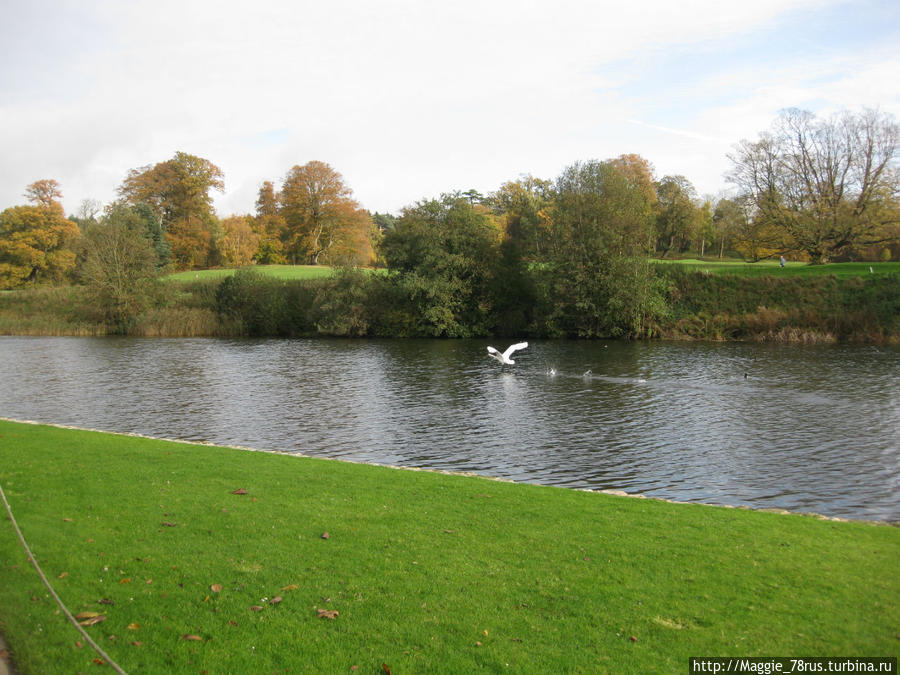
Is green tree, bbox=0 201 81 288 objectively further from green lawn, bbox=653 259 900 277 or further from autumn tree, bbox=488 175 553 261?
green lawn, bbox=653 259 900 277

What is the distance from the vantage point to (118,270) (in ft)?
190

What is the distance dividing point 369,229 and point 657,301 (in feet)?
187

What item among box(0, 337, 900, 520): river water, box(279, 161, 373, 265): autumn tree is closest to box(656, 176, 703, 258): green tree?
box(0, 337, 900, 520): river water

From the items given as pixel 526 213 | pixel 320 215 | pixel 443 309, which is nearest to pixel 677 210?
pixel 526 213

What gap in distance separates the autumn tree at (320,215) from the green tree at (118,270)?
93.6 ft

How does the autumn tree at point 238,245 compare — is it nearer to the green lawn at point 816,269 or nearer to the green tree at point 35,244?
the green tree at point 35,244

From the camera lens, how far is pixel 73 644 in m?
5.09

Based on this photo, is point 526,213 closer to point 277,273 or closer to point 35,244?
point 277,273

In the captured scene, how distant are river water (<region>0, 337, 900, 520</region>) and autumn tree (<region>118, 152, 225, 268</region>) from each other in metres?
48.7

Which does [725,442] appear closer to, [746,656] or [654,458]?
[654,458]

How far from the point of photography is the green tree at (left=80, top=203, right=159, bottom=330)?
57728 mm

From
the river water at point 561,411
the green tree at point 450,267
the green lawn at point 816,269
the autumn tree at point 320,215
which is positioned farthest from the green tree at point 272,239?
the green lawn at point 816,269

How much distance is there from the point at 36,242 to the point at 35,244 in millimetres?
777

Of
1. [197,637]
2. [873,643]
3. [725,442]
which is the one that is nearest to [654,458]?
[725,442]
